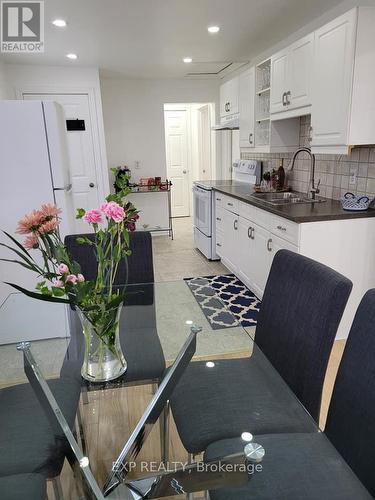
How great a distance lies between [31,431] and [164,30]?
11.0 ft

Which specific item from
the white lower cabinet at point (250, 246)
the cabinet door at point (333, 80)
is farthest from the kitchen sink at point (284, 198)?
the cabinet door at point (333, 80)

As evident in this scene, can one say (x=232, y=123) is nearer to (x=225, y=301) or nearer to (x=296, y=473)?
(x=225, y=301)

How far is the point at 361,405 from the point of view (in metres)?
0.99

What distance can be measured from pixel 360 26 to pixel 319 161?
3.94ft

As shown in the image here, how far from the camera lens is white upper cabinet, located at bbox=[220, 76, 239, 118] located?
439 centimetres

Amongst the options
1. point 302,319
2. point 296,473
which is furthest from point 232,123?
point 296,473

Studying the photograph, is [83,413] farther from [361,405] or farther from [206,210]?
[206,210]

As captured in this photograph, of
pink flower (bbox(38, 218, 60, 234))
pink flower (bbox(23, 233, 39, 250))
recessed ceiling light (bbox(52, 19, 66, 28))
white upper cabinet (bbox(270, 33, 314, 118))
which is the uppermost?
recessed ceiling light (bbox(52, 19, 66, 28))

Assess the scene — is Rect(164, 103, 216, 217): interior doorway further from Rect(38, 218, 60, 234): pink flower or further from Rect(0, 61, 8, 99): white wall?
Rect(38, 218, 60, 234): pink flower

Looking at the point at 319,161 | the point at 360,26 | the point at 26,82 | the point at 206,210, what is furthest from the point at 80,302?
the point at 26,82

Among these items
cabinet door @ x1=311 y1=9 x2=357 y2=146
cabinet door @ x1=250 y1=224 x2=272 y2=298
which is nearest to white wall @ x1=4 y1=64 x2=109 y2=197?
cabinet door @ x1=250 y1=224 x2=272 y2=298

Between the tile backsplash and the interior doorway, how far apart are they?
301 cm

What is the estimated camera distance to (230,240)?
383cm

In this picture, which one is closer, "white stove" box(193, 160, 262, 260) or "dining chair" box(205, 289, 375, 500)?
"dining chair" box(205, 289, 375, 500)
